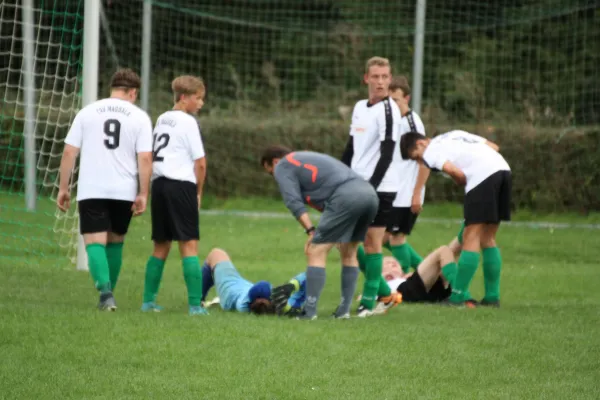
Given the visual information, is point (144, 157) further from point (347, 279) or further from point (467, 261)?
point (467, 261)

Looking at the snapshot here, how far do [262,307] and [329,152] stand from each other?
10499 mm

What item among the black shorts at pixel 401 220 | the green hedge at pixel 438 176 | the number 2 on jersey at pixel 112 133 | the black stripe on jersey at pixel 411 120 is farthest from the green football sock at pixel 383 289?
the green hedge at pixel 438 176

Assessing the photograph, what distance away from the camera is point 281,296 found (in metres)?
8.23

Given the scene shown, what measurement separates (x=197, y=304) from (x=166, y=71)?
44.3ft

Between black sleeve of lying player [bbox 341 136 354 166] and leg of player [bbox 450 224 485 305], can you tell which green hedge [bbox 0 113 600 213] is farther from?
leg of player [bbox 450 224 485 305]

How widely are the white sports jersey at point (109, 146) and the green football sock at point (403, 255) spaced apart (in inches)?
145

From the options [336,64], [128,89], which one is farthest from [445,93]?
[128,89]

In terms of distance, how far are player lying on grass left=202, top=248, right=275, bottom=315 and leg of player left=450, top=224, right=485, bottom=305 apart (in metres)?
1.76

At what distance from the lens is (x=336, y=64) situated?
22.1 m

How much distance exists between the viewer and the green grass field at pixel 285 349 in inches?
224

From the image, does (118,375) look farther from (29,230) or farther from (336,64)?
(336,64)

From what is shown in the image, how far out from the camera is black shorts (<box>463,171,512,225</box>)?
350 inches

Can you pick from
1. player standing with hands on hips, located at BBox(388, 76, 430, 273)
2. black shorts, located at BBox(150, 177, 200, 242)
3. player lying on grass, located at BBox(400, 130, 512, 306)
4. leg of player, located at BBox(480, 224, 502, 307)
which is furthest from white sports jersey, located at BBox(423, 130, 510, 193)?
black shorts, located at BBox(150, 177, 200, 242)

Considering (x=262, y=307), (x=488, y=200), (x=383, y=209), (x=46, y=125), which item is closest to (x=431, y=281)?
(x=383, y=209)
